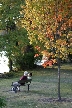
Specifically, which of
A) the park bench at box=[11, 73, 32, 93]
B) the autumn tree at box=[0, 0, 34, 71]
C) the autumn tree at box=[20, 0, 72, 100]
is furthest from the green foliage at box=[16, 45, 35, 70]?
the autumn tree at box=[20, 0, 72, 100]

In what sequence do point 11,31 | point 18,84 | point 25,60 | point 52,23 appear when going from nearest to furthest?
point 52,23, point 18,84, point 11,31, point 25,60

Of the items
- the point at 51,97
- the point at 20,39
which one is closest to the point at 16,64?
the point at 20,39

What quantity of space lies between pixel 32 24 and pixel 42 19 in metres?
0.45

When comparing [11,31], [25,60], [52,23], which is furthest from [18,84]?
[25,60]

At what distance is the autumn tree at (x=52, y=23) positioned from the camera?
11.0m

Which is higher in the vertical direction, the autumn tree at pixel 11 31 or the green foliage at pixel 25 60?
the autumn tree at pixel 11 31

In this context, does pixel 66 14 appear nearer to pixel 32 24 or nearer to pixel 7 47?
pixel 32 24

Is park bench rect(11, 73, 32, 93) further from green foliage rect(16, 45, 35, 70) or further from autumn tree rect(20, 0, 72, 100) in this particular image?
green foliage rect(16, 45, 35, 70)

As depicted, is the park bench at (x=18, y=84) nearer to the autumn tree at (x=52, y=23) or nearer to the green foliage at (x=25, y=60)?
the autumn tree at (x=52, y=23)

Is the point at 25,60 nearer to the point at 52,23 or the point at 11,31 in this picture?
the point at 11,31

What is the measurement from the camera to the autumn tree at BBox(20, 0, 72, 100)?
1098 centimetres

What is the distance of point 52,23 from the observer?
11.1m

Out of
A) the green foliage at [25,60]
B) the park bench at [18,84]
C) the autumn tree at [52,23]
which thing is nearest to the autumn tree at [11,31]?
the green foliage at [25,60]

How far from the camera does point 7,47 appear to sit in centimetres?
2003
